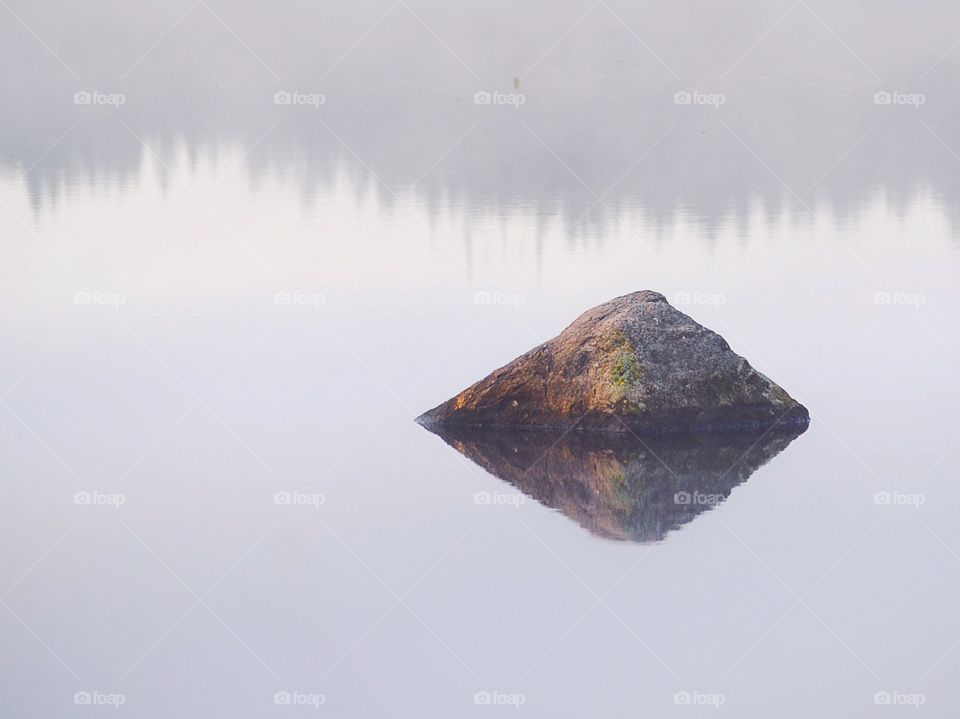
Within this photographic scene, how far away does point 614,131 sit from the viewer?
27.2m

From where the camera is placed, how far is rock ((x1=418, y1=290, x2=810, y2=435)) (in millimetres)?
9727

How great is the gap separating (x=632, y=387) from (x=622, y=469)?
982mm

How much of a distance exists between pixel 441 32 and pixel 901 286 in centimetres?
2479

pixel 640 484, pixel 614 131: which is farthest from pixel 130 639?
pixel 614 131

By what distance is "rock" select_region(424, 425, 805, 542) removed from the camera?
807 cm

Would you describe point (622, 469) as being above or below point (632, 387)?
below

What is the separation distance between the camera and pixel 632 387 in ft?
31.9

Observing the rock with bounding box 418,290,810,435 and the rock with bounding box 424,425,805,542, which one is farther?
the rock with bounding box 418,290,810,435

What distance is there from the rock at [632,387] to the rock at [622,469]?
0.12m

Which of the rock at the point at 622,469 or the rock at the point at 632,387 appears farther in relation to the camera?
the rock at the point at 632,387

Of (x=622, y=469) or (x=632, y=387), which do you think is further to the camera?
(x=632, y=387)

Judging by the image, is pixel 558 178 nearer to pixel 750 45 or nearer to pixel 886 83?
pixel 886 83

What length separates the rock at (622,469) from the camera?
8.07 m

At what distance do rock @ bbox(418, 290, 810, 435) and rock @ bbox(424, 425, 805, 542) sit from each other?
0.12 m
